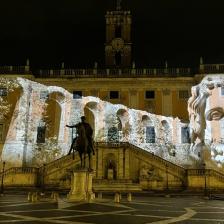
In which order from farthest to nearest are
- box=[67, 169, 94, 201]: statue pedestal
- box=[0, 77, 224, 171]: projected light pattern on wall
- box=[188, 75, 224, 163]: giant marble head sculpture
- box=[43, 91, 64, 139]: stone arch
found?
box=[43, 91, 64, 139]: stone arch
box=[0, 77, 224, 171]: projected light pattern on wall
box=[188, 75, 224, 163]: giant marble head sculpture
box=[67, 169, 94, 201]: statue pedestal

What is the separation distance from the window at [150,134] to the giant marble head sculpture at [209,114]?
4.10 meters

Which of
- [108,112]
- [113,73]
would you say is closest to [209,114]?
[108,112]

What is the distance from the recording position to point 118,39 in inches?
1966

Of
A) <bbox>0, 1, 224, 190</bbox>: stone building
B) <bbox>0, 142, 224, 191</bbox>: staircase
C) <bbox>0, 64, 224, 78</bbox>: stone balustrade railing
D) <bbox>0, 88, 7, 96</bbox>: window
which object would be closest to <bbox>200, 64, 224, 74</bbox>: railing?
<bbox>0, 64, 224, 78</bbox>: stone balustrade railing

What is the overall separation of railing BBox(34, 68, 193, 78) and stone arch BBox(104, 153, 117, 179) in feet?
32.2

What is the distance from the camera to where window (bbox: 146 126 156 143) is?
4183 cm

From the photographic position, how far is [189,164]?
40.4 m

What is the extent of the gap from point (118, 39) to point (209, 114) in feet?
52.6

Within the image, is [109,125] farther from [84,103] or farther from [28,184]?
[28,184]

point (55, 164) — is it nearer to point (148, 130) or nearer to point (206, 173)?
point (148, 130)

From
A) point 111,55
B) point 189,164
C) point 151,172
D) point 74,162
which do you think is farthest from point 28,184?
point 111,55

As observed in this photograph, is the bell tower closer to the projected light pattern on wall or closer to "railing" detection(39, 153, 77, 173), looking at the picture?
the projected light pattern on wall

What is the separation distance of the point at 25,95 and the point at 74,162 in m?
10.7

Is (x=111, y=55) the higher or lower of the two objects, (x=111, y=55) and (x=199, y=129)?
the higher
